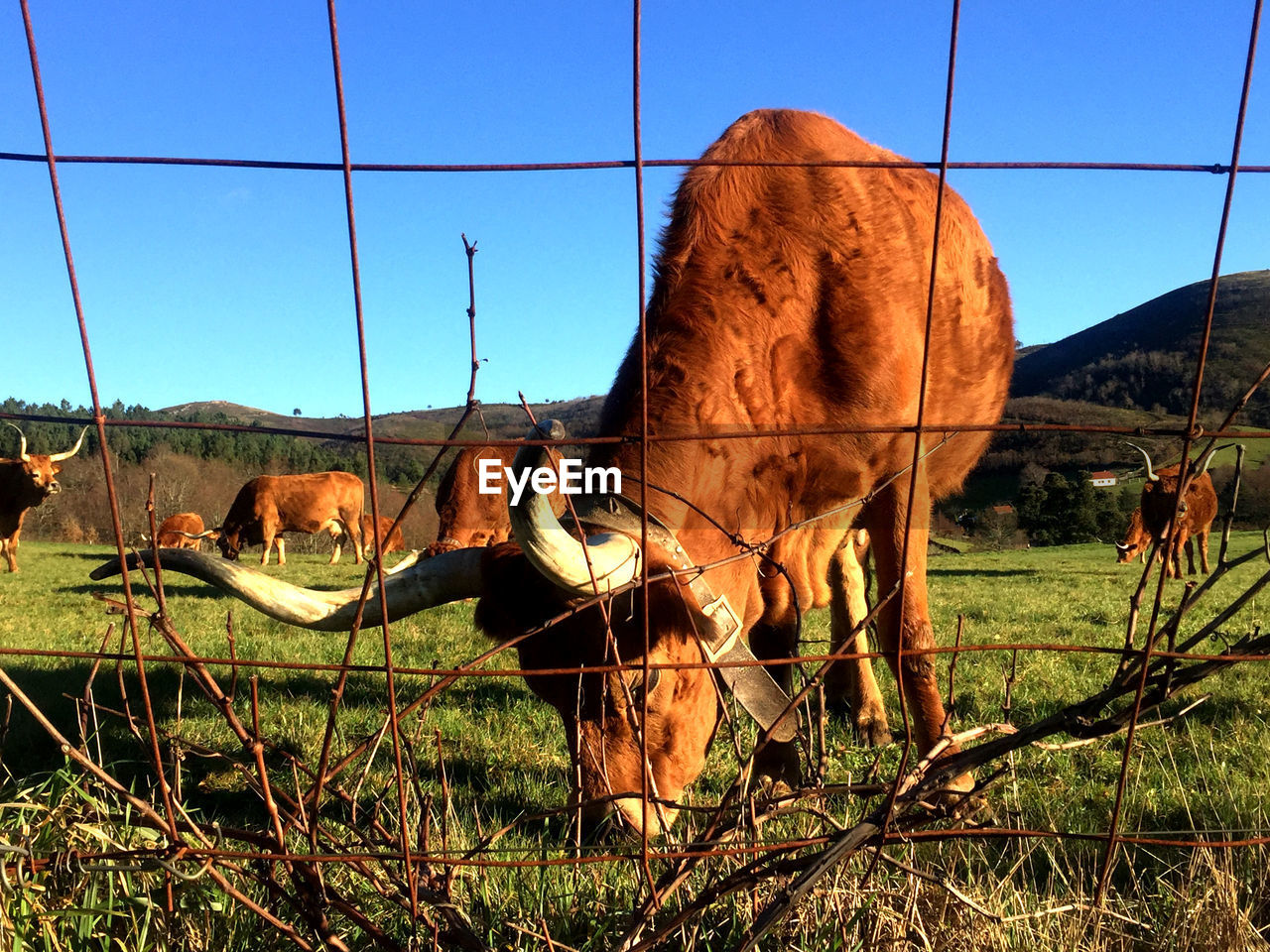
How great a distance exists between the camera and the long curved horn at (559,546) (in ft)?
5.73

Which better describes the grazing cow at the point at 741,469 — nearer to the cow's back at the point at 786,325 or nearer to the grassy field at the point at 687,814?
the cow's back at the point at 786,325

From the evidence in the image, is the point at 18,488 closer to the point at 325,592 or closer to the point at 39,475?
the point at 39,475

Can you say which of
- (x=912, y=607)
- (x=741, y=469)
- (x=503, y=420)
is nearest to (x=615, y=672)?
(x=741, y=469)

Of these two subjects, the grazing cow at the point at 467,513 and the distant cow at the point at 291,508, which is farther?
the distant cow at the point at 291,508

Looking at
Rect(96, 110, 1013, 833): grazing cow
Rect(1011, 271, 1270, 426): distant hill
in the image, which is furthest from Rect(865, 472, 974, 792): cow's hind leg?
Rect(1011, 271, 1270, 426): distant hill

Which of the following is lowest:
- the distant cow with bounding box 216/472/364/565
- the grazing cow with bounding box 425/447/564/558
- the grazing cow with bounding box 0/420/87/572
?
the distant cow with bounding box 216/472/364/565

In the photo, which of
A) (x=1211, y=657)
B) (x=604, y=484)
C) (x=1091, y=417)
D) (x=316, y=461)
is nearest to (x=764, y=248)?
(x=604, y=484)

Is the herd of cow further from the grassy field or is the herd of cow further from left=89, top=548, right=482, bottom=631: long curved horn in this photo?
the grassy field

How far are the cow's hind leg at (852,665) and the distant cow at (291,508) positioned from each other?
61.3 ft

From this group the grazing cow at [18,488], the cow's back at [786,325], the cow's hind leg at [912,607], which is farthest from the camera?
the grazing cow at [18,488]

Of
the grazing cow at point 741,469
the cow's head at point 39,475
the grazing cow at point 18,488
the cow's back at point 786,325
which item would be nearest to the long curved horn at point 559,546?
the grazing cow at point 741,469

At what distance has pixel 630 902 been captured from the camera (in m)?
2.16

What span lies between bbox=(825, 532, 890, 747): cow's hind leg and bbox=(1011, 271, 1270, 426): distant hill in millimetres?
13666

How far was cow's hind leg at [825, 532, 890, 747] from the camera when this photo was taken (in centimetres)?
476
